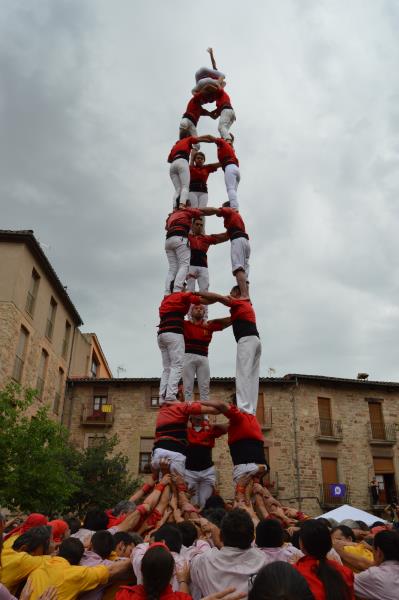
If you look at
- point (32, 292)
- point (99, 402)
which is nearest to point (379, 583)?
point (32, 292)

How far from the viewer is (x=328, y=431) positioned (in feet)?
86.2

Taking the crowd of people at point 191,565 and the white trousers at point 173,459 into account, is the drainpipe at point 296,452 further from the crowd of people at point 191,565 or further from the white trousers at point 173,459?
the crowd of people at point 191,565

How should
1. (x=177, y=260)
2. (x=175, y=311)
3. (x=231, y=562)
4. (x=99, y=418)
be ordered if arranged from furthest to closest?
(x=99, y=418)
(x=177, y=260)
(x=175, y=311)
(x=231, y=562)

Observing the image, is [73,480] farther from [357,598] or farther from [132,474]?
[357,598]

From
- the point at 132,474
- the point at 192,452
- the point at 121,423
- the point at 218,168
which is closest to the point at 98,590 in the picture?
the point at 192,452

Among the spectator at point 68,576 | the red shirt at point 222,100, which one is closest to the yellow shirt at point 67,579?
the spectator at point 68,576

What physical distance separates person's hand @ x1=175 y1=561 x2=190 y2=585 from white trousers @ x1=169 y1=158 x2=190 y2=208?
7.49 meters

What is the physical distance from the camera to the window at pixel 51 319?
84.7 ft

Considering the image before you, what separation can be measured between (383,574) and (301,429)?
23.3 m

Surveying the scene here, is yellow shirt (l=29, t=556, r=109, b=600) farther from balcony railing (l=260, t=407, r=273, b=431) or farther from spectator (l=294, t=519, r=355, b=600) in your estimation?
balcony railing (l=260, t=407, r=273, b=431)

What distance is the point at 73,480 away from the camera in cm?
1783

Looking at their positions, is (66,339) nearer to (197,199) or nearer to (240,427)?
(197,199)

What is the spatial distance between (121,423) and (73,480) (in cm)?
824

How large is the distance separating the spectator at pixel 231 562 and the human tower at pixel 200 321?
11.5 feet
